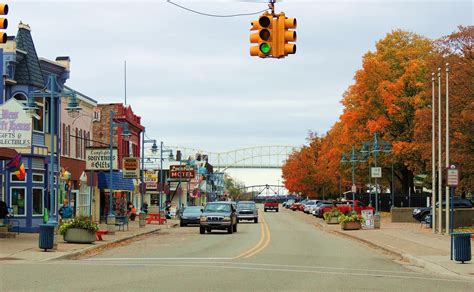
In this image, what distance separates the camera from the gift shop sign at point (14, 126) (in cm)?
2681

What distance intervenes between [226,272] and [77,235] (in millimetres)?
12210

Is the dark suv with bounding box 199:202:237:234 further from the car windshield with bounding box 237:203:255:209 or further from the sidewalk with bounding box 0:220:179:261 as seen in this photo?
the car windshield with bounding box 237:203:255:209

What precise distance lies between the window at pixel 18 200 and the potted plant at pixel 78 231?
8500mm

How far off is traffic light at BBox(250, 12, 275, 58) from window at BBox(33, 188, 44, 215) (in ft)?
77.3

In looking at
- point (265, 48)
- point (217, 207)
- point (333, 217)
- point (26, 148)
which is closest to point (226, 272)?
point (265, 48)

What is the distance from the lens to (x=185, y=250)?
26.2 metres

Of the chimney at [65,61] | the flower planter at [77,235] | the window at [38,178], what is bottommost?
the flower planter at [77,235]

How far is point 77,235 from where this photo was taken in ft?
92.1

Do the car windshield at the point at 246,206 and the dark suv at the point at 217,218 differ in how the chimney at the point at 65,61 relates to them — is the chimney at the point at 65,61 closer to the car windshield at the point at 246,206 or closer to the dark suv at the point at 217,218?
the dark suv at the point at 217,218

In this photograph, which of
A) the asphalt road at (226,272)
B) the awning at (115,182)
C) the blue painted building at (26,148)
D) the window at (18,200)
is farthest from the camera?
the awning at (115,182)

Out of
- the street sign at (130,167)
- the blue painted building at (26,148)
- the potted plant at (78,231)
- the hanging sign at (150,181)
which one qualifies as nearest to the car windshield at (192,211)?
the street sign at (130,167)

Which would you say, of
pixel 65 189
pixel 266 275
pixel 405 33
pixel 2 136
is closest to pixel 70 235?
pixel 2 136

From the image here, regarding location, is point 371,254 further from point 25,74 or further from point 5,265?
point 25,74

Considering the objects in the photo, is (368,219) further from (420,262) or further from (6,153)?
(6,153)
